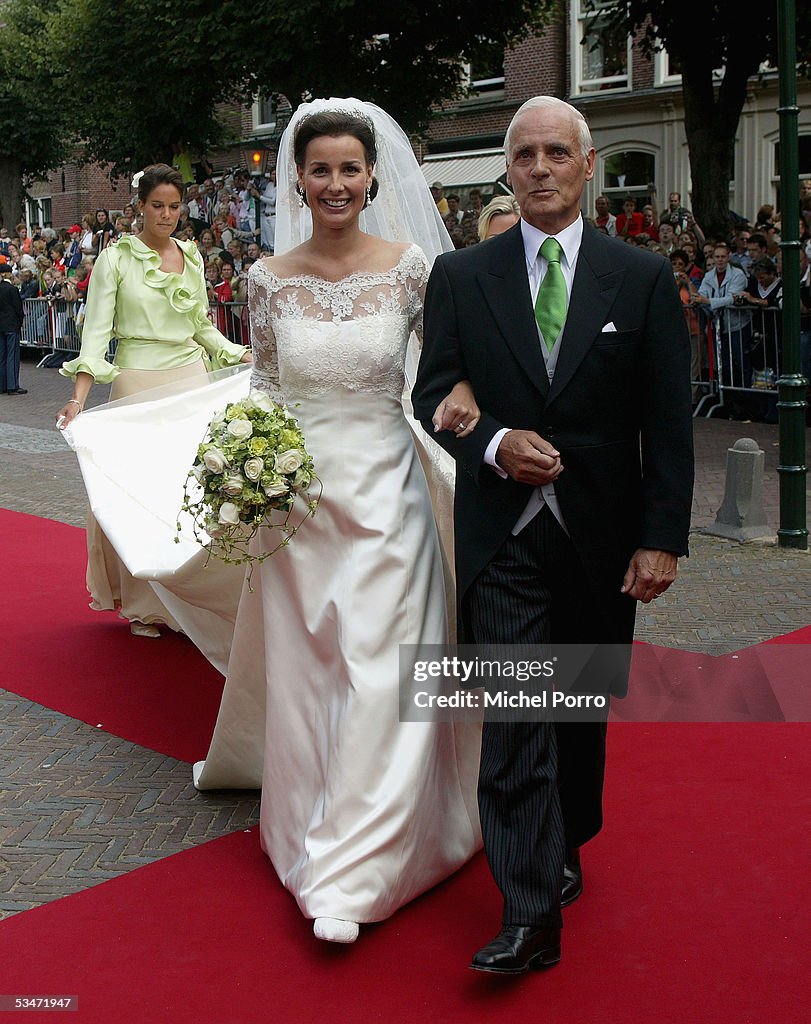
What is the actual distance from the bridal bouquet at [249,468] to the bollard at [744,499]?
18.6 ft

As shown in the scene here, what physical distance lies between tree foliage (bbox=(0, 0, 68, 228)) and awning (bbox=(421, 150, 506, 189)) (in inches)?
482

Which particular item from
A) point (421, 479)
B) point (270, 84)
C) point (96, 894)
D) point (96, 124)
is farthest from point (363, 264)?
point (96, 124)

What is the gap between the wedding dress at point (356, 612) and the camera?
3.77 meters

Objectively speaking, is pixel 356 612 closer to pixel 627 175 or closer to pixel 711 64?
pixel 711 64

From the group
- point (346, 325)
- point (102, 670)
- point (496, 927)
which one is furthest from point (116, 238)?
point (496, 927)

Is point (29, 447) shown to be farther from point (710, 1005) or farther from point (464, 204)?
point (464, 204)

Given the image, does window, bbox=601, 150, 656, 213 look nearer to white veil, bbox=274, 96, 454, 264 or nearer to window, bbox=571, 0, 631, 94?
window, bbox=571, 0, 631, 94

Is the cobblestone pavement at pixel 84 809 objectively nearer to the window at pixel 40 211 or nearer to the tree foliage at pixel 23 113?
the tree foliage at pixel 23 113

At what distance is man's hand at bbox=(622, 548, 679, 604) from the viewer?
342 centimetres

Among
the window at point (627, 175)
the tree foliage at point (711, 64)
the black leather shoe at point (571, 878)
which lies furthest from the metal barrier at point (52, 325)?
the black leather shoe at point (571, 878)

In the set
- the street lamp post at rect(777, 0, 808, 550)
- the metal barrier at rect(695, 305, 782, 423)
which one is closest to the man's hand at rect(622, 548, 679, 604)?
the street lamp post at rect(777, 0, 808, 550)

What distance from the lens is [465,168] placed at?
101 ft

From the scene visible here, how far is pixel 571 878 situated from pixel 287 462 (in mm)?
1492

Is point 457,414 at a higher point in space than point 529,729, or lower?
higher
